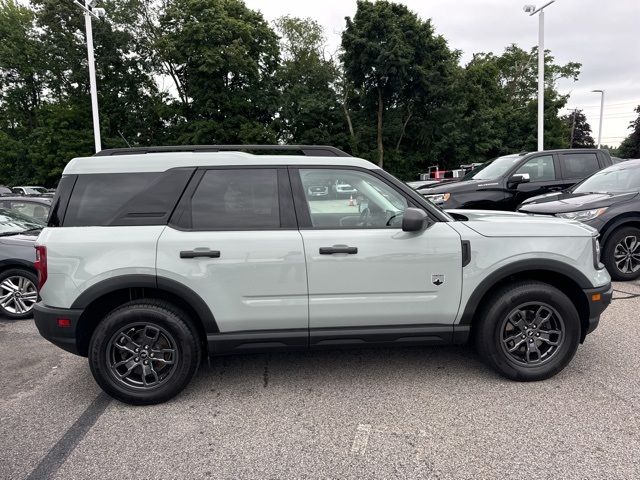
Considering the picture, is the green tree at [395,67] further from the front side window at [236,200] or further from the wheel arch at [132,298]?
the wheel arch at [132,298]

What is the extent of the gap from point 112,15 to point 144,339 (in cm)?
3760

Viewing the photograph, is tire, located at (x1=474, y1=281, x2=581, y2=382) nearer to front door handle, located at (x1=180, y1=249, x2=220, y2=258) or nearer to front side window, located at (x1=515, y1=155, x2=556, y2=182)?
front door handle, located at (x1=180, y1=249, x2=220, y2=258)

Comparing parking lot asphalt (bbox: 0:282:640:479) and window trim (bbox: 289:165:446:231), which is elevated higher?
window trim (bbox: 289:165:446:231)

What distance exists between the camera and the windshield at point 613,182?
683 cm

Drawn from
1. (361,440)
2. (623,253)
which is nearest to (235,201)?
(361,440)

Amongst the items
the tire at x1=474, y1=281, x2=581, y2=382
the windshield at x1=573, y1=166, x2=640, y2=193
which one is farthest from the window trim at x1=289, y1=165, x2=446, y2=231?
the windshield at x1=573, y1=166, x2=640, y2=193

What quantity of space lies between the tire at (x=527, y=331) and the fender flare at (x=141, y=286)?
214cm

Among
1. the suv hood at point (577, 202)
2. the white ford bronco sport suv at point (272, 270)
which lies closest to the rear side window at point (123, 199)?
the white ford bronco sport suv at point (272, 270)

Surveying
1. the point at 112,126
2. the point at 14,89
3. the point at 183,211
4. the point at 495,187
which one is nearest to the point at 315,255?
the point at 183,211

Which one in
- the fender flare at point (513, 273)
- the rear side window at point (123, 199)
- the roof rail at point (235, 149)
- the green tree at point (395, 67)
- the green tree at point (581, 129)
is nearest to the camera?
the rear side window at point (123, 199)

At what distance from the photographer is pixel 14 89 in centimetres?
3616

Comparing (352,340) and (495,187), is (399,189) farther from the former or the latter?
(495,187)

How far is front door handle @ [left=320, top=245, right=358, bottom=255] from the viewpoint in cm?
A: 329

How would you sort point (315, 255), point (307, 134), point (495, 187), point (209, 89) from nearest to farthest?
point (315, 255) < point (495, 187) < point (209, 89) < point (307, 134)
